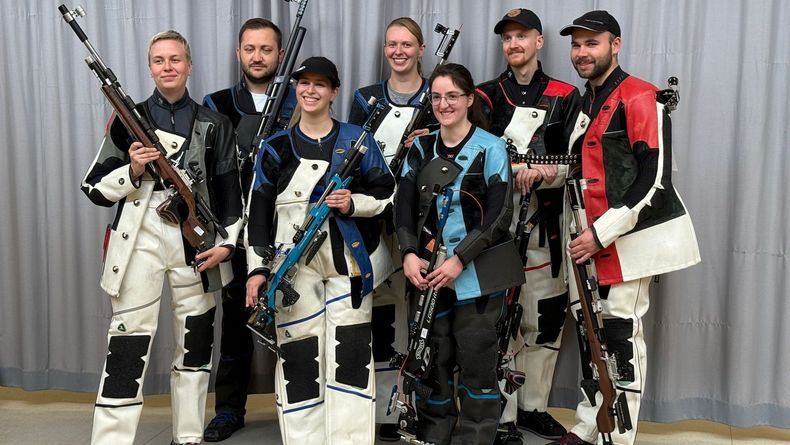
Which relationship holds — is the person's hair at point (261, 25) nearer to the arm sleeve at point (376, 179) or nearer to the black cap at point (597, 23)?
the arm sleeve at point (376, 179)

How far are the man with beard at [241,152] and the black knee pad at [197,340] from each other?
334 millimetres

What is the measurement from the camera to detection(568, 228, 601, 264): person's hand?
2.93 metres

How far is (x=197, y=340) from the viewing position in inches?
123

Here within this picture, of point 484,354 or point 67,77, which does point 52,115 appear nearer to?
point 67,77

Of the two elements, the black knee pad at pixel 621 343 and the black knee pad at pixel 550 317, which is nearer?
the black knee pad at pixel 621 343

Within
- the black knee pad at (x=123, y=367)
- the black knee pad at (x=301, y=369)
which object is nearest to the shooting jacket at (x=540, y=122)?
the black knee pad at (x=301, y=369)

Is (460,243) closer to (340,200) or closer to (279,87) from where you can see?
(340,200)

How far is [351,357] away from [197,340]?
62 centimetres

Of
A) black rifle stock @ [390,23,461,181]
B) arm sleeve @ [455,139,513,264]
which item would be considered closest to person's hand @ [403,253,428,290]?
arm sleeve @ [455,139,513,264]

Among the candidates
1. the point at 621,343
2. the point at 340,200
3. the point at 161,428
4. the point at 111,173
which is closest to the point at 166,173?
the point at 111,173

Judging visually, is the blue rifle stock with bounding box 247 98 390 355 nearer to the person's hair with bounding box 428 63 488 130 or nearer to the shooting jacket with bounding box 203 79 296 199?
the person's hair with bounding box 428 63 488 130

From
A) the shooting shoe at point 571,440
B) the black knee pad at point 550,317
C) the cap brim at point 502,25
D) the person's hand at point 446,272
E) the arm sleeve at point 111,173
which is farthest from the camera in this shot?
the black knee pad at point 550,317

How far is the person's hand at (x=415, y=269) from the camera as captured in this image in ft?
9.47

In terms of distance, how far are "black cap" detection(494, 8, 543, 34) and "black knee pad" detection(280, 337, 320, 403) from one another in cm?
150
